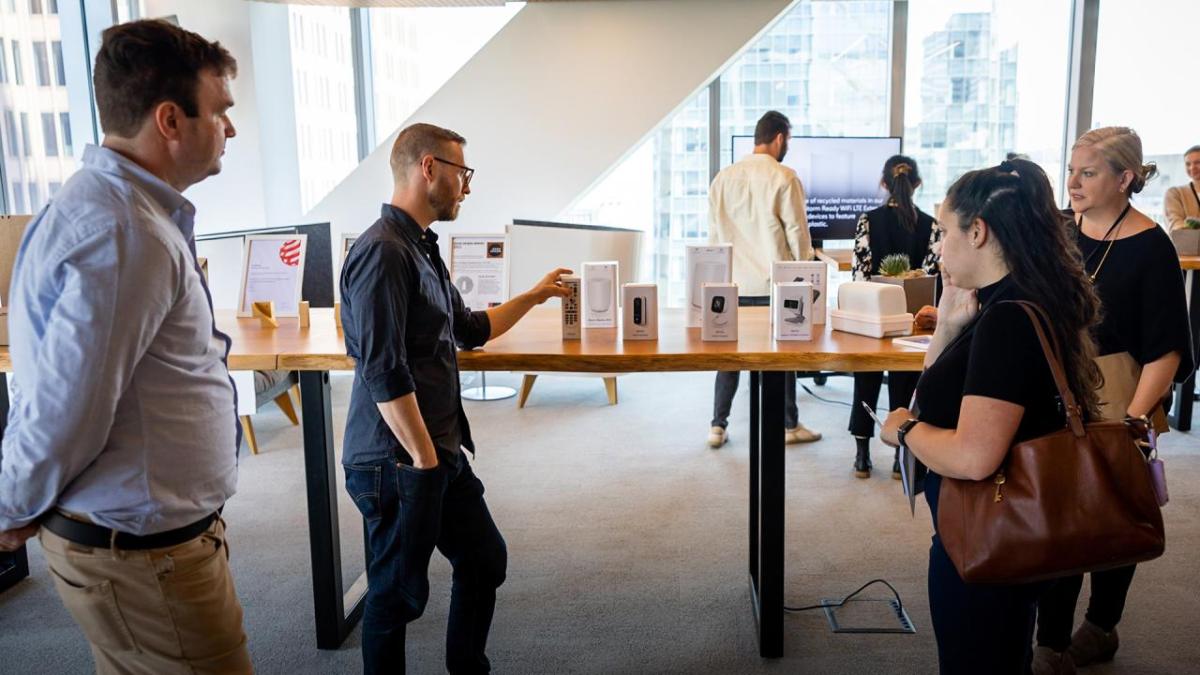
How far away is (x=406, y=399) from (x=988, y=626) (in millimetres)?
1162

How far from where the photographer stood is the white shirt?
173 inches

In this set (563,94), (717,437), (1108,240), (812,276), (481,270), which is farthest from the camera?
(563,94)

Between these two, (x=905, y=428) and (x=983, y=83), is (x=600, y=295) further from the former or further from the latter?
(x=983, y=83)

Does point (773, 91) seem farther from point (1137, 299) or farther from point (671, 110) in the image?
point (1137, 299)

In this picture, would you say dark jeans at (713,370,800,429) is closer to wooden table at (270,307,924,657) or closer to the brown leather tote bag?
wooden table at (270,307,924,657)

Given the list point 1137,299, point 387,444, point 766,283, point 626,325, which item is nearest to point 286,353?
point 387,444

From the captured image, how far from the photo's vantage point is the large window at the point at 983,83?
23.4 ft

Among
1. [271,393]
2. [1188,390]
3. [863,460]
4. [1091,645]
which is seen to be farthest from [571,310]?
[1188,390]

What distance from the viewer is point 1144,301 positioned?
2.12m

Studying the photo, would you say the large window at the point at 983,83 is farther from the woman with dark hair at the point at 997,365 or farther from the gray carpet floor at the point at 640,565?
the woman with dark hair at the point at 997,365

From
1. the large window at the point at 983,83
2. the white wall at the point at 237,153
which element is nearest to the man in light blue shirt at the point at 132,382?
the white wall at the point at 237,153

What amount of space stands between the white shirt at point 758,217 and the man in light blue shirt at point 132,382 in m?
3.29

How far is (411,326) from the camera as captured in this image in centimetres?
193

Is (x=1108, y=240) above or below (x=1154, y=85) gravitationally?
below
